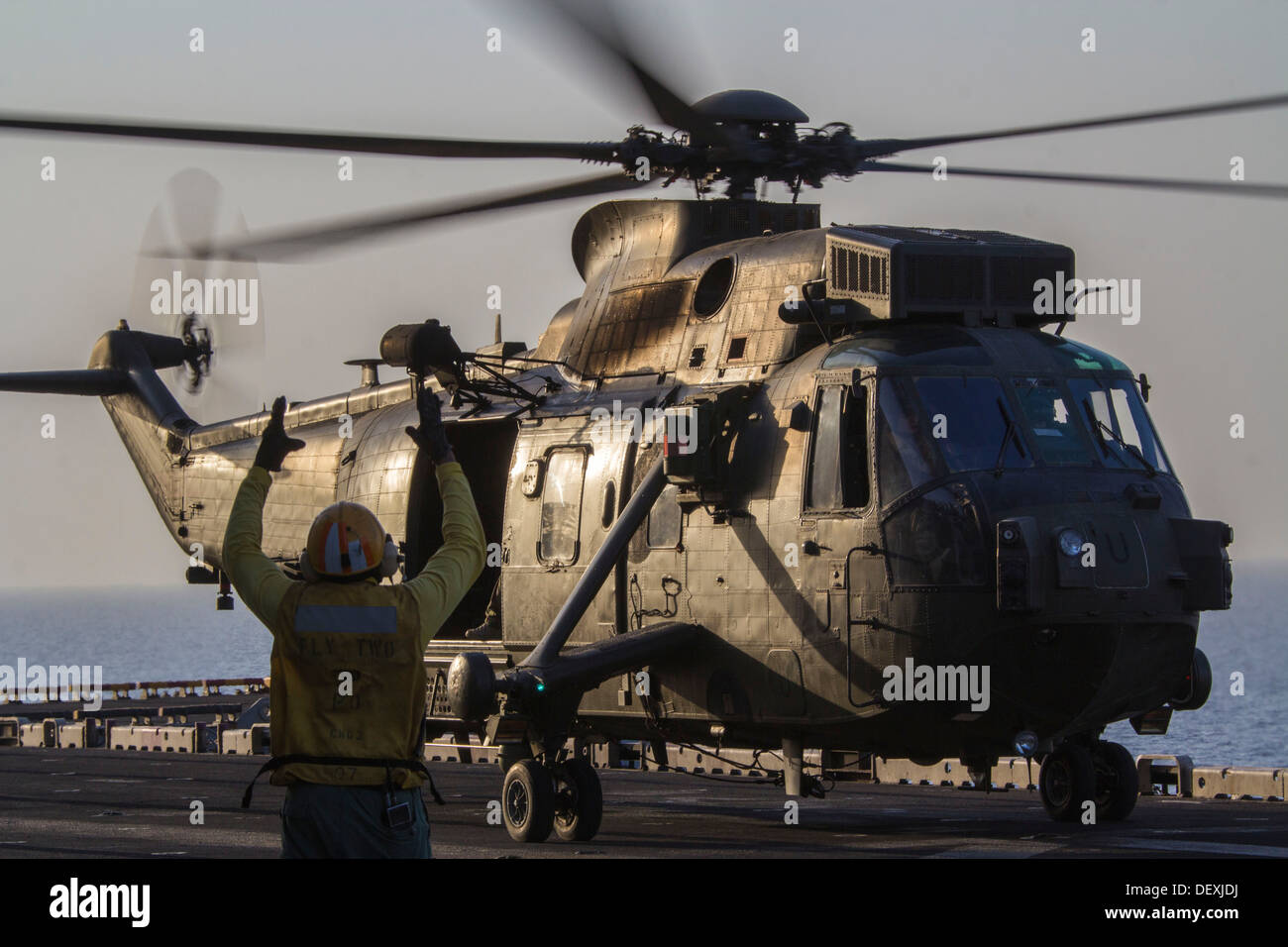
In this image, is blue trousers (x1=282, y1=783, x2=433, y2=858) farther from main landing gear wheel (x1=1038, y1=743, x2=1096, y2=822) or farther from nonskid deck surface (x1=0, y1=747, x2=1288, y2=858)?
main landing gear wheel (x1=1038, y1=743, x2=1096, y2=822)

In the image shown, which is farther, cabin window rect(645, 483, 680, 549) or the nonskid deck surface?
cabin window rect(645, 483, 680, 549)

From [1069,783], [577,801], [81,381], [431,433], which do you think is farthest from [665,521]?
[81,381]

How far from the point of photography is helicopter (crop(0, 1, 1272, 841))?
1494 cm

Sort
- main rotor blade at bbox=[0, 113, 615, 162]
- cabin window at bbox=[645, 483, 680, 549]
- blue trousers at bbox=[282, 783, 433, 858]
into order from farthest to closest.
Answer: cabin window at bbox=[645, 483, 680, 549] → main rotor blade at bbox=[0, 113, 615, 162] → blue trousers at bbox=[282, 783, 433, 858]

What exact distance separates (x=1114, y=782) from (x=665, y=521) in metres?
5.06

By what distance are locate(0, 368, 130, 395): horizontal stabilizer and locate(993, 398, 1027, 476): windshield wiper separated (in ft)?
56.5

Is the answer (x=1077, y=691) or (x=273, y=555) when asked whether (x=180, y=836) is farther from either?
(x=1077, y=691)

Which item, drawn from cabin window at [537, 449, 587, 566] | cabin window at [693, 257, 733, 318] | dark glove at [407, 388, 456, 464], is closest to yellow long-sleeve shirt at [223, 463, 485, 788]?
dark glove at [407, 388, 456, 464]

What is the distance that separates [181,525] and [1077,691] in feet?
49.5

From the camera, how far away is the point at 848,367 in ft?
51.9

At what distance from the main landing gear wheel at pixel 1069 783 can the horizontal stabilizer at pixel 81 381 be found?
1683 cm

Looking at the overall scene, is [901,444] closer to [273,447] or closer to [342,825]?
[273,447]

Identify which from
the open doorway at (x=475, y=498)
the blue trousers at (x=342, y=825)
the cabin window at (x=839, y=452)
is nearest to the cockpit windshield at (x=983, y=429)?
the cabin window at (x=839, y=452)

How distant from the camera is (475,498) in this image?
20312 millimetres
